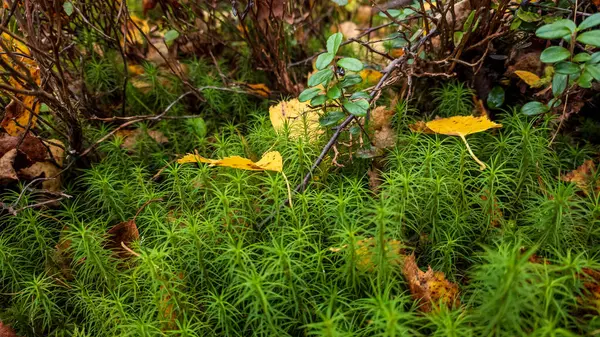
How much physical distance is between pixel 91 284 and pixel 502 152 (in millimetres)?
1572

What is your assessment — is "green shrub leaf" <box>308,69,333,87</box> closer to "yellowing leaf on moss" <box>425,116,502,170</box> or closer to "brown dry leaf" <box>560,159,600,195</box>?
"yellowing leaf on moss" <box>425,116,502,170</box>

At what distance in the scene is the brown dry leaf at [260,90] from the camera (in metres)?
2.59

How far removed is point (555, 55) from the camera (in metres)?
1.72

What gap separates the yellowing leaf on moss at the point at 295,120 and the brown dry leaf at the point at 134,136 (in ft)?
1.85

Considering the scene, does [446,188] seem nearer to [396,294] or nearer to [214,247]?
[396,294]

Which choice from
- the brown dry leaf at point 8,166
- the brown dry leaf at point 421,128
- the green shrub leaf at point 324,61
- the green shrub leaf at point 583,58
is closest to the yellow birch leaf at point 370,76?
the brown dry leaf at point 421,128

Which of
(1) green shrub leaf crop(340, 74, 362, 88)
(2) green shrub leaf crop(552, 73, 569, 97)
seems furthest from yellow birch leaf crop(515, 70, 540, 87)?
(1) green shrub leaf crop(340, 74, 362, 88)

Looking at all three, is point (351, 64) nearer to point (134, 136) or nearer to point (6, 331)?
point (134, 136)

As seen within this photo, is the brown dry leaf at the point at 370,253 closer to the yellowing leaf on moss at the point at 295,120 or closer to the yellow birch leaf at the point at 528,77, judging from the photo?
the yellowing leaf on moss at the point at 295,120

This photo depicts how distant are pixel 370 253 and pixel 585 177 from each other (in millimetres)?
974

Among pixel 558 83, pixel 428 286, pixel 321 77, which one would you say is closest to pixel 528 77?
pixel 558 83

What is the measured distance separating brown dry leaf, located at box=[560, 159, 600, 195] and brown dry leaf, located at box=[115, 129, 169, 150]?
5.66 ft

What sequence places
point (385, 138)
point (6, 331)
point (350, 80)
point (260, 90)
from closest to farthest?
point (6, 331) → point (350, 80) → point (385, 138) → point (260, 90)

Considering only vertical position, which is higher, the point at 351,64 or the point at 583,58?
the point at 351,64
